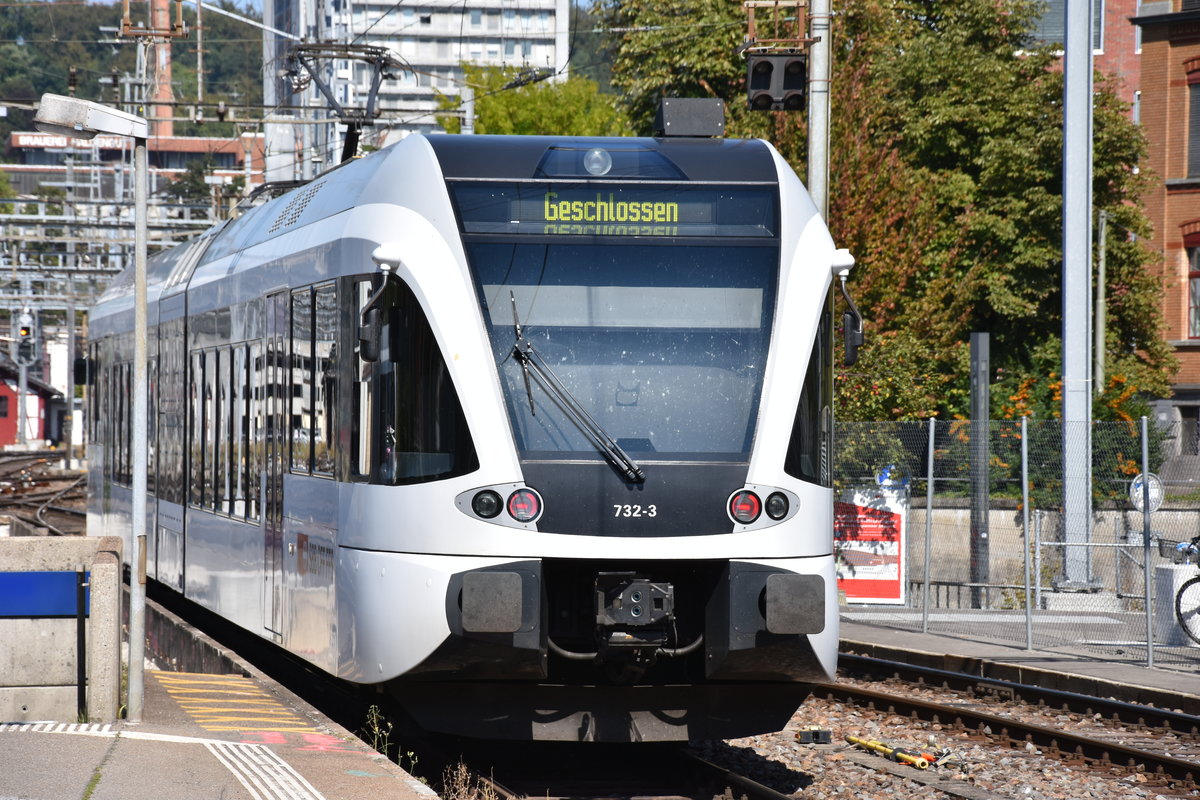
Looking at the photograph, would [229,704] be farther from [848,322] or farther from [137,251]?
[848,322]

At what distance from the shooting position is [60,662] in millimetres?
9547

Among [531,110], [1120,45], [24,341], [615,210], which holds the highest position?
[1120,45]

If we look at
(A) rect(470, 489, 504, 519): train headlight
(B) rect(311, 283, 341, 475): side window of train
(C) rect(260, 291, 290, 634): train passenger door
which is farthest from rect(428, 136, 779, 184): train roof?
(C) rect(260, 291, 290, 634): train passenger door

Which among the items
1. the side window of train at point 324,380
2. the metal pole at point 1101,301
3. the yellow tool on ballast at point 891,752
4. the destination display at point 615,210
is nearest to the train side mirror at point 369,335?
the destination display at point 615,210

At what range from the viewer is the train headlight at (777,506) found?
9.02 m

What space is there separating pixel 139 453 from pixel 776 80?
8.77 meters

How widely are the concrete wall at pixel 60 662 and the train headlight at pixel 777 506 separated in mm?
3533

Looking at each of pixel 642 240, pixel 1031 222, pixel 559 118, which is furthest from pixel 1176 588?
pixel 559 118

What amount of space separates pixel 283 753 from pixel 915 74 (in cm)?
3627

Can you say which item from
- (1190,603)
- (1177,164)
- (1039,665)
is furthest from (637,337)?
(1177,164)

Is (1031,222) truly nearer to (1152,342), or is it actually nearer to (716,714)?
(1152,342)

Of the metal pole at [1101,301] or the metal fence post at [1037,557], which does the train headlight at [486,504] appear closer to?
the metal fence post at [1037,557]

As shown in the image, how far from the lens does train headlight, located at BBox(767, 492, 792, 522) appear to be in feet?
29.6

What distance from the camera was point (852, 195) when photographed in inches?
899
